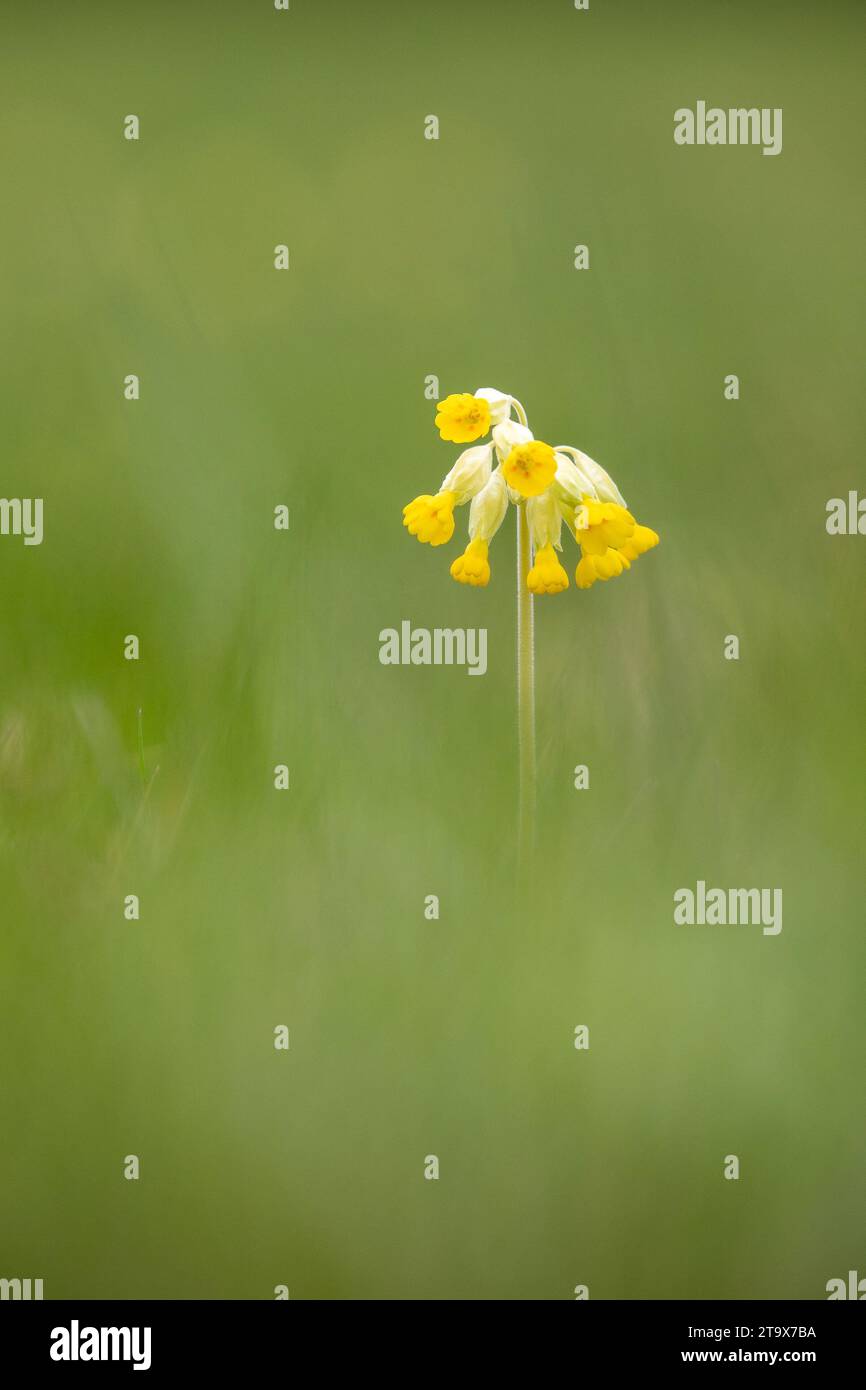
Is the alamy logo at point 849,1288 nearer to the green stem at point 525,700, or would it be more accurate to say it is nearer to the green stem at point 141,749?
the green stem at point 525,700

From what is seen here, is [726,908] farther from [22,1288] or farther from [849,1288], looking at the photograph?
[22,1288]

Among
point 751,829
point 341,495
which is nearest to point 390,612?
point 341,495

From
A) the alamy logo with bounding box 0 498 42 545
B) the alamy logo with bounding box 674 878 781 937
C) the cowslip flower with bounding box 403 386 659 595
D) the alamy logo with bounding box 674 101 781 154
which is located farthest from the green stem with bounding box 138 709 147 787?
Answer: the alamy logo with bounding box 674 101 781 154

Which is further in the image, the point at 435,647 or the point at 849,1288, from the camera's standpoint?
the point at 435,647

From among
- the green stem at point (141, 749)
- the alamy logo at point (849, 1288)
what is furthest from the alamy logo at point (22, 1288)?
the alamy logo at point (849, 1288)

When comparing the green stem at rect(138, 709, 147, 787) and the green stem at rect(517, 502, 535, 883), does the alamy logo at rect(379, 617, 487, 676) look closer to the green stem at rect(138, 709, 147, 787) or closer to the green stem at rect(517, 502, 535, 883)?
the green stem at rect(517, 502, 535, 883)
